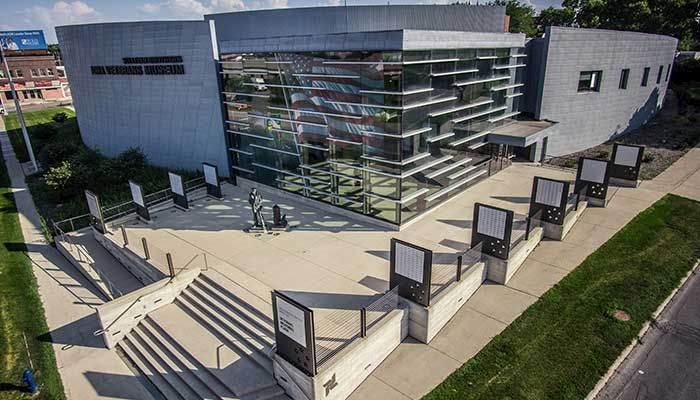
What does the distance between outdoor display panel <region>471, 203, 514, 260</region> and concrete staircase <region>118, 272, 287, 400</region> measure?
6.36 metres

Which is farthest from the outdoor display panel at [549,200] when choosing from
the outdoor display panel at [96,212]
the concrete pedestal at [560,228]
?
the outdoor display panel at [96,212]

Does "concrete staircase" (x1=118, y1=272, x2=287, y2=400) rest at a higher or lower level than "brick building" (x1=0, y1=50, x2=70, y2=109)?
lower

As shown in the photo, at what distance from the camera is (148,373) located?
10.5 metres

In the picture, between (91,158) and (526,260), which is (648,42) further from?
(91,158)

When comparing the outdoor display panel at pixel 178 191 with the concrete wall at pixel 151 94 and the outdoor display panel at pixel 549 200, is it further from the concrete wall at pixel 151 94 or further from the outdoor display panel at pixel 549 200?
the outdoor display panel at pixel 549 200

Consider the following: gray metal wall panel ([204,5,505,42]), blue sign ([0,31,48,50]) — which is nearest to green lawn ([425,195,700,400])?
gray metal wall panel ([204,5,505,42])

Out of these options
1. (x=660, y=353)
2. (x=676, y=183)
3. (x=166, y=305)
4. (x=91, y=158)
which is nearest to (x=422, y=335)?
(x=660, y=353)

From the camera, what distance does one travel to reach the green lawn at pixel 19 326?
10.2m

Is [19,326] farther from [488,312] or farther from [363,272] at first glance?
[488,312]

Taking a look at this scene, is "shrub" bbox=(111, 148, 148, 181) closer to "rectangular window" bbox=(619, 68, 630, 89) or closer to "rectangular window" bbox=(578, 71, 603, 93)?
"rectangular window" bbox=(578, 71, 603, 93)

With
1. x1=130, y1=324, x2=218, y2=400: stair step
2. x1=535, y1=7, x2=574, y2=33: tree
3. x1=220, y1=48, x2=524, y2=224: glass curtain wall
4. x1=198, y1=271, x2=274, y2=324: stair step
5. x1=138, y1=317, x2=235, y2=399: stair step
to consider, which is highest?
x1=535, y1=7, x2=574, y2=33: tree

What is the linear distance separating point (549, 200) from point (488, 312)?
5.07 meters

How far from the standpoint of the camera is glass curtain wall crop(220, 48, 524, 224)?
540 inches

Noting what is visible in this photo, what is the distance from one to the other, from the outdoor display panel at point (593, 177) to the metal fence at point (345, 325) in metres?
10.3
